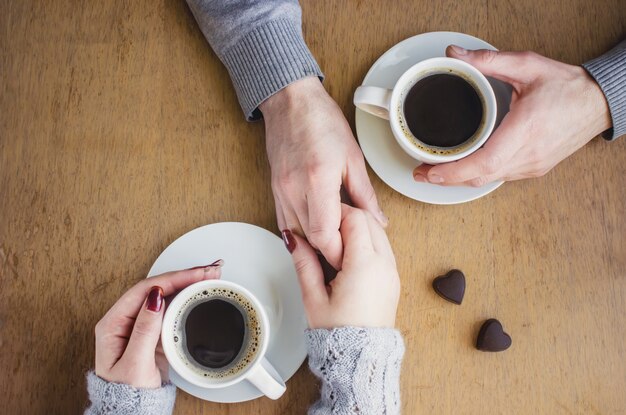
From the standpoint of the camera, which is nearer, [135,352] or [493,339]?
[135,352]

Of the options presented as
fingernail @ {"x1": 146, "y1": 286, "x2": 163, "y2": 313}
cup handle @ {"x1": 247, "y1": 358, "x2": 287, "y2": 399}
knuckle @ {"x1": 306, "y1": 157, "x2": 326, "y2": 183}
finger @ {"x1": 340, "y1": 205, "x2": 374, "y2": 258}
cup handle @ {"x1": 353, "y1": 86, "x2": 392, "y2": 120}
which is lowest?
cup handle @ {"x1": 247, "y1": 358, "x2": 287, "y2": 399}

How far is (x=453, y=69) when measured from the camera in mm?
1016

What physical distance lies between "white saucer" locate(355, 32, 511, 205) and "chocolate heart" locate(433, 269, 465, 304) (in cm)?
14

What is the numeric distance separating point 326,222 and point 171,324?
312 mm

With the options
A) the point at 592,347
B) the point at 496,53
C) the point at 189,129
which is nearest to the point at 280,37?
the point at 189,129

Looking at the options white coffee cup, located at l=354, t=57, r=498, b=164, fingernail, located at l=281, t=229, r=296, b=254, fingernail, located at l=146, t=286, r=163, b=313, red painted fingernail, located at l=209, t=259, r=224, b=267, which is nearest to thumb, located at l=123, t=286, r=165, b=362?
fingernail, located at l=146, t=286, r=163, b=313

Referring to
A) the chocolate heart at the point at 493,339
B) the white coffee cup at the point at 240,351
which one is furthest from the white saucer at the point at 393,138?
the white coffee cup at the point at 240,351

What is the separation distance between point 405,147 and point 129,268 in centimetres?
56

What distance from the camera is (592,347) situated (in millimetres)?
1061

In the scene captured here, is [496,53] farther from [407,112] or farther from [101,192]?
[101,192]

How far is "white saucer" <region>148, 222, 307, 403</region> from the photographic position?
1.01 metres

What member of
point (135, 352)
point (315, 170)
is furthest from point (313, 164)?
point (135, 352)

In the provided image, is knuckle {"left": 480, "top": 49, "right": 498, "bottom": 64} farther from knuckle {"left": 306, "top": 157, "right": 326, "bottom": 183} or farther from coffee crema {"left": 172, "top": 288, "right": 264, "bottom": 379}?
coffee crema {"left": 172, "top": 288, "right": 264, "bottom": 379}

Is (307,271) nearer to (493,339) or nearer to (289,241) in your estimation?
(289,241)
